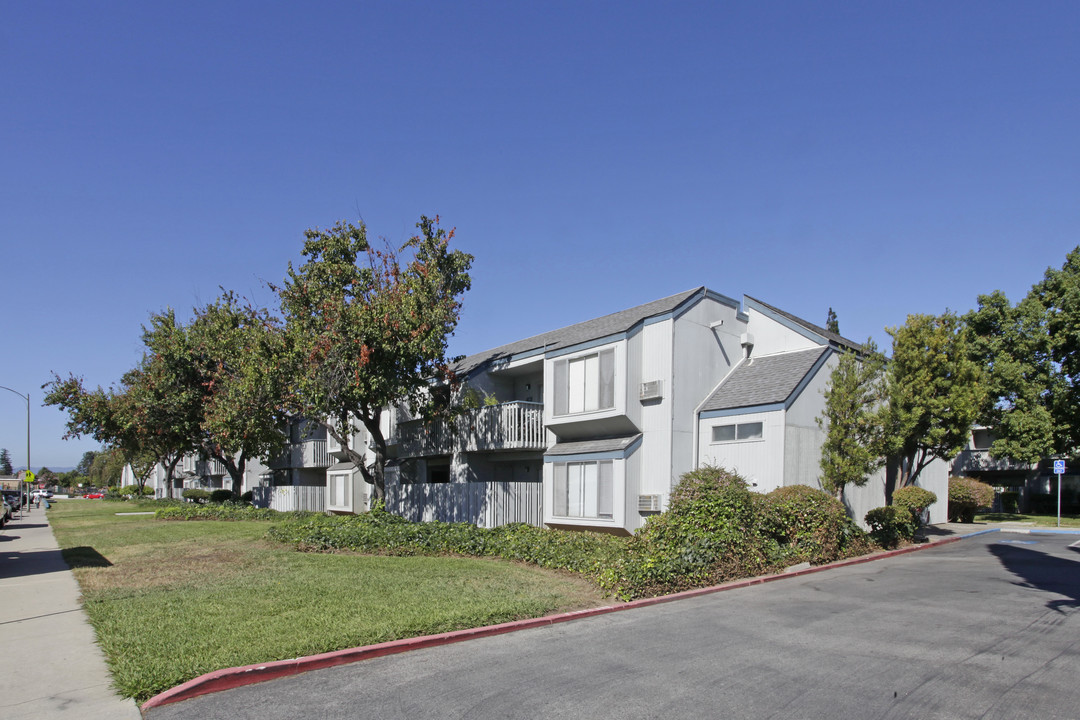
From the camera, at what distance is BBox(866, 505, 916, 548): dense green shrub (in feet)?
60.3

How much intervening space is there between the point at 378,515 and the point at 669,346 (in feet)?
31.6

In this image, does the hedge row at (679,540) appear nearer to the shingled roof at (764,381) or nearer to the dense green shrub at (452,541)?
the dense green shrub at (452,541)

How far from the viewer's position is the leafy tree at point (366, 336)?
2120 centimetres

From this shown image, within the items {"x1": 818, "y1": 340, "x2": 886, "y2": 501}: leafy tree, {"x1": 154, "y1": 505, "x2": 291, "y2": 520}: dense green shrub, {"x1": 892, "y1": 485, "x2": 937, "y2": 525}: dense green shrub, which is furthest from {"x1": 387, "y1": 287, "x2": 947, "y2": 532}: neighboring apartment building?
{"x1": 154, "y1": 505, "x2": 291, "y2": 520}: dense green shrub

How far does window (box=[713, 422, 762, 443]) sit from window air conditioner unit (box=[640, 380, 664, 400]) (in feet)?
6.33

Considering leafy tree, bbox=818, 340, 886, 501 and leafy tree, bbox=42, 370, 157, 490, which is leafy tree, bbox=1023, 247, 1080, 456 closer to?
leafy tree, bbox=818, 340, 886, 501

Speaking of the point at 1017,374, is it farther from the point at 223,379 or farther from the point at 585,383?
the point at 223,379

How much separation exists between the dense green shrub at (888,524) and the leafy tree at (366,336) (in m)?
13.1

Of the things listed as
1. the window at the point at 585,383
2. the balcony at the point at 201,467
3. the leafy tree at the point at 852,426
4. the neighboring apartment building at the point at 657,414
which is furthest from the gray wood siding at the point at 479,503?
the balcony at the point at 201,467

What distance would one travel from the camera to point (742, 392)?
20.9 meters

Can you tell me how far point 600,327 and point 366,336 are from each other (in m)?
7.72

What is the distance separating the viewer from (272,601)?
10977mm

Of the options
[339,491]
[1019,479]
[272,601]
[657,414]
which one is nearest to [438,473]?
[339,491]

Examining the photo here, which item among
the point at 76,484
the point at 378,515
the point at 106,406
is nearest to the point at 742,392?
the point at 378,515
